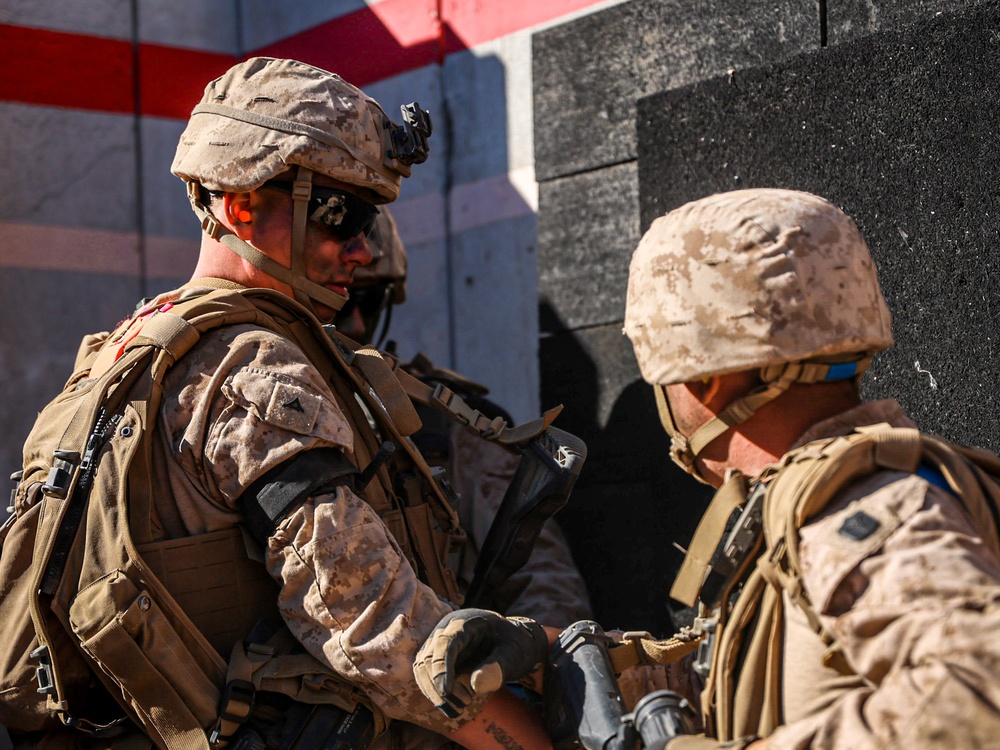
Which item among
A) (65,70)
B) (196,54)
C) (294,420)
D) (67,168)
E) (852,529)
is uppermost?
(196,54)

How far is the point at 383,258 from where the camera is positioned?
13.4 feet

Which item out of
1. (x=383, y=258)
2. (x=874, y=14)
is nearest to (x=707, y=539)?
(x=874, y=14)

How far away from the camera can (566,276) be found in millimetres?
3887

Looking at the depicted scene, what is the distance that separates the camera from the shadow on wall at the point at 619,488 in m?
3.51

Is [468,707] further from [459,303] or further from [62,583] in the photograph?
[459,303]

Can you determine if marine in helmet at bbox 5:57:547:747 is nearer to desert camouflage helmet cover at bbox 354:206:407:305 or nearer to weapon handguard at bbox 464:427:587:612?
weapon handguard at bbox 464:427:587:612

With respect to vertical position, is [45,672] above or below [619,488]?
below

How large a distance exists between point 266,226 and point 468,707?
1109mm

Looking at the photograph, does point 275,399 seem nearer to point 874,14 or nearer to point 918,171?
point 918,171

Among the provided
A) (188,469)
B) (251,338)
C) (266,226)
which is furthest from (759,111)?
(188,469)

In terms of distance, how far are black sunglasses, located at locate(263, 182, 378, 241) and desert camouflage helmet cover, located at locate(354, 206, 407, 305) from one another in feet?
4.31

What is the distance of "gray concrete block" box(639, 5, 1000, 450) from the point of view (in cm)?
269

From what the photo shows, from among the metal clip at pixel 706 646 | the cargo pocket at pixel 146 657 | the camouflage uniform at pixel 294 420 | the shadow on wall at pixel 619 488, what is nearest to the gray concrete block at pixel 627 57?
the shadow on wall at pixel 619 488

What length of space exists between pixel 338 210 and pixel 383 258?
1435 mm
